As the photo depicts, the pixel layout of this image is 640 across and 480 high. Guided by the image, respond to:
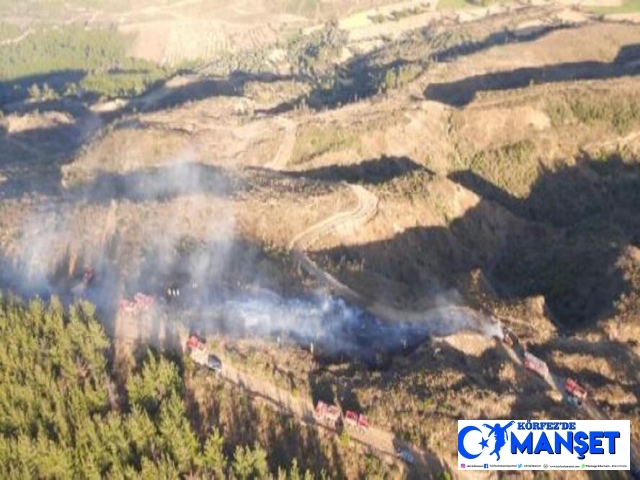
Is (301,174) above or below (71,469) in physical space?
above

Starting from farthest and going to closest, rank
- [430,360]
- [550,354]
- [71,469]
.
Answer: [550,354] < [430,360] < [71,469]

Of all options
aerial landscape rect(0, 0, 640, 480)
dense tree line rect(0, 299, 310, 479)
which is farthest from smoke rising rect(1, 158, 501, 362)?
dense tree line rect(0, 299, 310, 479)

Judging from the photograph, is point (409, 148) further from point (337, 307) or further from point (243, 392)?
point (243, 392)

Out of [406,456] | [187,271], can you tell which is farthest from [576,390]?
[187,271]

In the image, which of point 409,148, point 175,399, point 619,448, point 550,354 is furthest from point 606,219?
point 175,399

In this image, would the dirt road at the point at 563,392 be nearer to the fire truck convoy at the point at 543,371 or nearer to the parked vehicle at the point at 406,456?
the fire truck convoy at the point at 543,371
